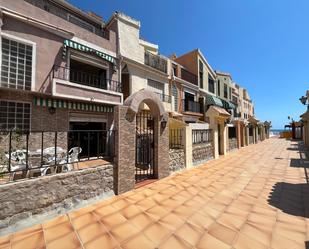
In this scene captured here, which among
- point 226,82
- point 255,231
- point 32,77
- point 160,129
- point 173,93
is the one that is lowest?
point 255,231

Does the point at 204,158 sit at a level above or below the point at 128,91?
below

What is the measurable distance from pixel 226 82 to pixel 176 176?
28.3 meters

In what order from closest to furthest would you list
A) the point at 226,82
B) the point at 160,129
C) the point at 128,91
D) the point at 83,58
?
the point at 160,129, the point at 83,58, the point at 128,91, the point at 226,82

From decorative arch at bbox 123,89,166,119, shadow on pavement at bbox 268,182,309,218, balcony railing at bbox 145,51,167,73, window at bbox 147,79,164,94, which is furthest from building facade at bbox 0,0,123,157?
shadow on pavement at bbox 268,182,309,218

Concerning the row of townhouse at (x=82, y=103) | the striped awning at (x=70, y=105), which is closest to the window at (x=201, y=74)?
the row of townhouse at (x=82, y=103)

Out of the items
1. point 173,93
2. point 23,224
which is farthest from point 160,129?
point 173,93

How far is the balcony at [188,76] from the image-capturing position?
2113cm

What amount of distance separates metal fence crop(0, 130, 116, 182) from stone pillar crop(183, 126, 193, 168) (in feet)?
14.4

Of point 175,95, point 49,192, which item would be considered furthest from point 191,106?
point 49,192

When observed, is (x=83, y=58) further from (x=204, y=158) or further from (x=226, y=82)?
(x=226, y=82)

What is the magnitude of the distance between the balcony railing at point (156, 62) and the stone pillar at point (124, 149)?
1104cm

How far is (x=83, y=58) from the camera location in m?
12.0

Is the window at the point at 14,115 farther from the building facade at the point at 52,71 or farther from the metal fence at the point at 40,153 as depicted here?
the metal fence at the point at 40,153

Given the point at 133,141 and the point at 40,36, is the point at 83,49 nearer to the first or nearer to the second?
the point at 40,36
